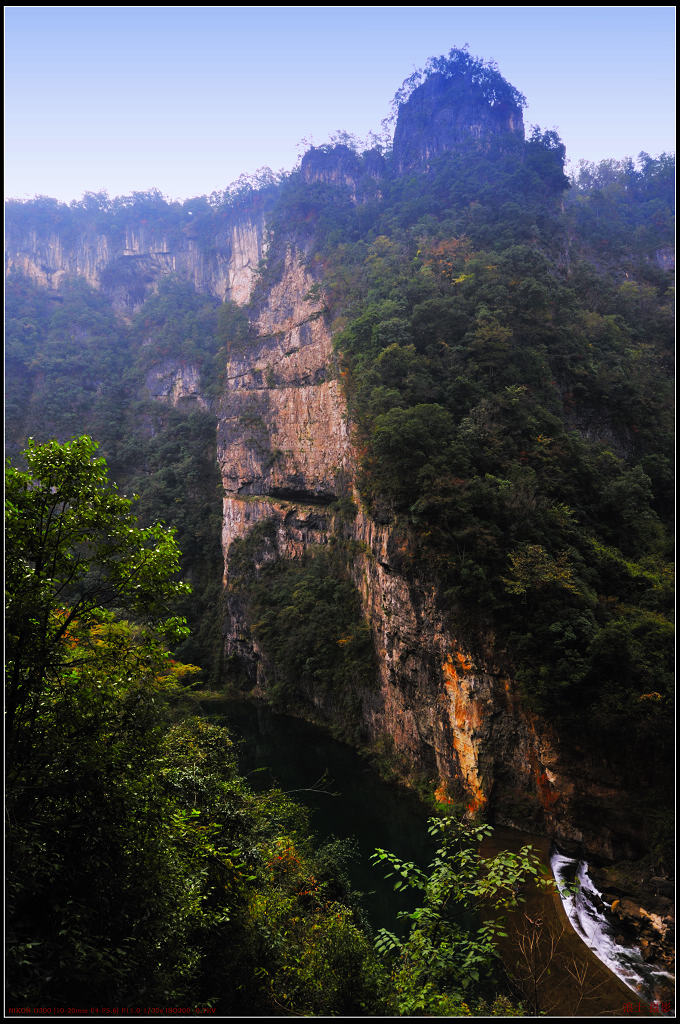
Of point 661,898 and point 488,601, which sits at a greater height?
point 488,601

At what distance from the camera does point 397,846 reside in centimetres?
1105

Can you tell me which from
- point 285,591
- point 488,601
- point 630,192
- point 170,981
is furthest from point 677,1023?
point 630,192

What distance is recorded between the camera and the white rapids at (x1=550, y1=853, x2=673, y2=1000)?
6.83 meters

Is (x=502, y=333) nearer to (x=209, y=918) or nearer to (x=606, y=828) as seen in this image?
(x=606, y=828)

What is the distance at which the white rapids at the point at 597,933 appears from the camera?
683 centimetres

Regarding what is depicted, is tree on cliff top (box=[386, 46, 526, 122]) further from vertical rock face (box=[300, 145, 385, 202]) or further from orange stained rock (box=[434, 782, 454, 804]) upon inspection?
orange stained rock (box=[434, 782, 454, 804])

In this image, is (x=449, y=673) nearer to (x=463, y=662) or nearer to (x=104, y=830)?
(x=463, y=662)

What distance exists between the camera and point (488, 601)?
10852mm

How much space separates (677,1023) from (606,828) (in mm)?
6829

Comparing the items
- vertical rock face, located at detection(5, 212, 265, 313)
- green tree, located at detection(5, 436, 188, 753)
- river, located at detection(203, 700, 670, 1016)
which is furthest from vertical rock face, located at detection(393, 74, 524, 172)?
green tree, located at detection(5, 436, 188, 753)

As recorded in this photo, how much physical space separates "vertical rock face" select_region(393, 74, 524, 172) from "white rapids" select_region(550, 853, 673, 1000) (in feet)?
113

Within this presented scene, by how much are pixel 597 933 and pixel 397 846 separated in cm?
438

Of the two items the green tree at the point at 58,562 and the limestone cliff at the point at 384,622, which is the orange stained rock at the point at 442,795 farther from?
the green tree at the point at 58,562

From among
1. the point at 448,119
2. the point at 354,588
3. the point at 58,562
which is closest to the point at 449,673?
the point at 354,588
